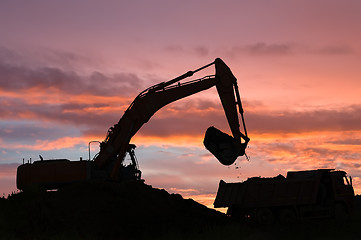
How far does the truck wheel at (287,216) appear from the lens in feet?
93.0

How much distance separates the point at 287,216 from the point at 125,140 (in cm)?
997

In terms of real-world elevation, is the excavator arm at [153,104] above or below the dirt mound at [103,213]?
above

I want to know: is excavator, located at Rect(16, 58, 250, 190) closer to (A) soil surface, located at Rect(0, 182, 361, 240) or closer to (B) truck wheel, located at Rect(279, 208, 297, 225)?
(A) soil surface, located at Rect(0, 182, 361, 240)

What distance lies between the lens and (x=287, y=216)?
2853 cm

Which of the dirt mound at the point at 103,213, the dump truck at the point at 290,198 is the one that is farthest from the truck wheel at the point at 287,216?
the dirt mound at the point at 103,213

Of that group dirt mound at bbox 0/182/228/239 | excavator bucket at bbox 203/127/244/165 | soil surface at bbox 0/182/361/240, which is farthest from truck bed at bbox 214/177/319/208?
excavator bucket at bbox 203/127/244/165

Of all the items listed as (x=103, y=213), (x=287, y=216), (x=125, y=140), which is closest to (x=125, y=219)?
(x=103, y=213)

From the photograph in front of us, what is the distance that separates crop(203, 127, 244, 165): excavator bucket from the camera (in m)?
27.5

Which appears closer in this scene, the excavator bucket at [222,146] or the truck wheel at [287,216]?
the excavator bucket at [222,146]

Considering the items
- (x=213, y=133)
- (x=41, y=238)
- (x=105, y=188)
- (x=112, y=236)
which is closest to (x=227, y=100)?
(x=213, y=133)

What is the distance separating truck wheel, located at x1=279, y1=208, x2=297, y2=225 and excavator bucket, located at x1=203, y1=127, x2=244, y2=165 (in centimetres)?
405

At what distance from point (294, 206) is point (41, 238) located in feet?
44.0

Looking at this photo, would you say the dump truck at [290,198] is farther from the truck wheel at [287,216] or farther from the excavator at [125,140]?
the excavator at [125,140]

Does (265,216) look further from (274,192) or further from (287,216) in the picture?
(274,192)
